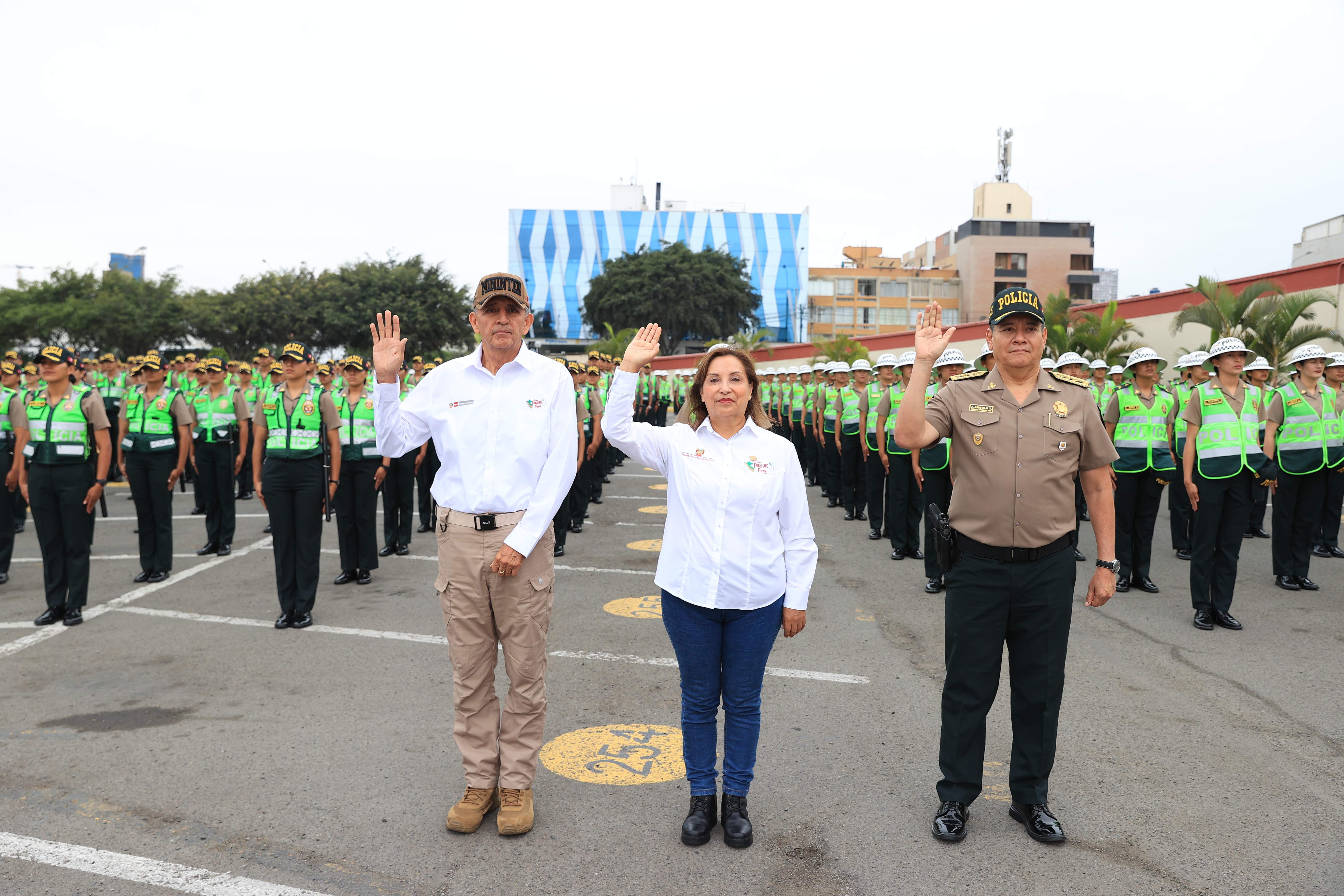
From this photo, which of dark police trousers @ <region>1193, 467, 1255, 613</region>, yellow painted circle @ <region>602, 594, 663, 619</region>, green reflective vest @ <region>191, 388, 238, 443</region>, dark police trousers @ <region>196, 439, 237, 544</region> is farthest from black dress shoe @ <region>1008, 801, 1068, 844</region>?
green reflective vest @ <region>191, 388, 238, 443</region>

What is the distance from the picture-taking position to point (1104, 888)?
3223 mm

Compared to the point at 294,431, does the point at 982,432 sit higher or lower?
higher

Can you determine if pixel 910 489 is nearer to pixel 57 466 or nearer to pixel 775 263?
pixel 57 466

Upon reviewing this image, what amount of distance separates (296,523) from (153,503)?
253 centimetres

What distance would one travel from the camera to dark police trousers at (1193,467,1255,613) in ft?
22.6

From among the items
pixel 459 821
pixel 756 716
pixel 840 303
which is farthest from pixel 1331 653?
pixel 840 303

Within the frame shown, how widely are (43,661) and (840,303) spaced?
9766 centimetres

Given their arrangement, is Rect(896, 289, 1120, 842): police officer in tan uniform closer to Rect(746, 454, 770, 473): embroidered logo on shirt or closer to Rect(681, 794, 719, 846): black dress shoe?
Rect(746, 454, 770, 473): embroidered logo on shirt

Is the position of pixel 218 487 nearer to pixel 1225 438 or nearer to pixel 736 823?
pixel 736 823

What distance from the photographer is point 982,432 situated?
3.66 meters

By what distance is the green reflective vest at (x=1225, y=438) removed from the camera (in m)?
7.06

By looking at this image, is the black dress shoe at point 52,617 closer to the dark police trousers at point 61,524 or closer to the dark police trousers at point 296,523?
the dark police trousers at point 61,524

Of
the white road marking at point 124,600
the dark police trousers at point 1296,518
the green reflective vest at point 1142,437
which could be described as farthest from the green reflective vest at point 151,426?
the dark police trousers at point 1296,518

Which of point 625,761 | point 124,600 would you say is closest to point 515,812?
point 625,761
